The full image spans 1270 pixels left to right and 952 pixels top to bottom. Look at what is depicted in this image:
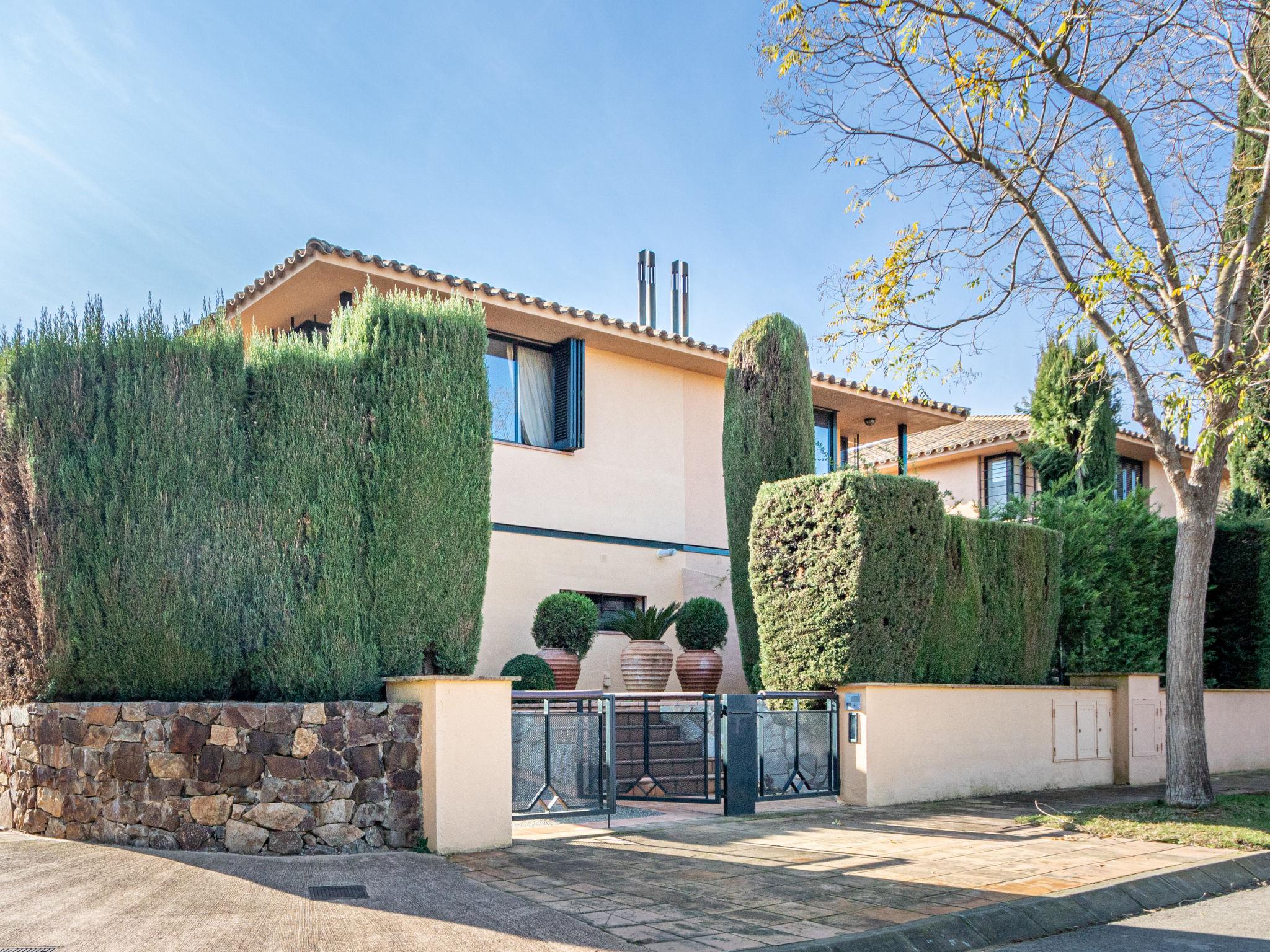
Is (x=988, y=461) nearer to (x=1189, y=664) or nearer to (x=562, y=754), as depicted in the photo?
(x=1189, y=664)

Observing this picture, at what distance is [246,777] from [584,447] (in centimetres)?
912

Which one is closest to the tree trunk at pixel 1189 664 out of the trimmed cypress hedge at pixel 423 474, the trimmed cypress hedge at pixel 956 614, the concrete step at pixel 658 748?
the trimmed cypress hedge at pixel 956 614

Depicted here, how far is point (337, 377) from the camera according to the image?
893cm

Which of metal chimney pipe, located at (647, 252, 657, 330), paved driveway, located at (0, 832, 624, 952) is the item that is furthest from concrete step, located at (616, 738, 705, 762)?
metal chimney pipe, located at (647, 252, 657, 330)

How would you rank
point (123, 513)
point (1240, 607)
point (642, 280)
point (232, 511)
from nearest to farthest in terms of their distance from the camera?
point (123, 513)
point (232, 511)
point (1240, 607)
point (642, 280)

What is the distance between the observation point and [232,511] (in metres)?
8.63

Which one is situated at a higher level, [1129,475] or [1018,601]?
[1129,475]

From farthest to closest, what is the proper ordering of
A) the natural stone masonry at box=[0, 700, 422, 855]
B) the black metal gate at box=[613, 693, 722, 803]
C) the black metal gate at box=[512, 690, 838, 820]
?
the black metal gate at box=[613, 693, 722, 803] → the black metal gate at box=[512, 690, 838, 820] → the natural stone masonry at box=[0, 700, 422, 855]

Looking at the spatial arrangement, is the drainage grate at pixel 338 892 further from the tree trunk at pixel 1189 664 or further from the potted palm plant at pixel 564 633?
the tree trunk at pixel 1189 664

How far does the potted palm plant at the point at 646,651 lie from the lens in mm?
14312

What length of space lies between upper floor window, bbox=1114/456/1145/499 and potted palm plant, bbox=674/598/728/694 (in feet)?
52.5

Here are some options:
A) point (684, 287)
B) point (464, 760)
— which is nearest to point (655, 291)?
point (684, 287)

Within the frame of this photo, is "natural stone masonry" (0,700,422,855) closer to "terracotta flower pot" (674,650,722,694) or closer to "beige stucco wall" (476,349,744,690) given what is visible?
"beige stucco wall" (476,349,744,690)

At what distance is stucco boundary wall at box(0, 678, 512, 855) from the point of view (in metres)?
7.84
